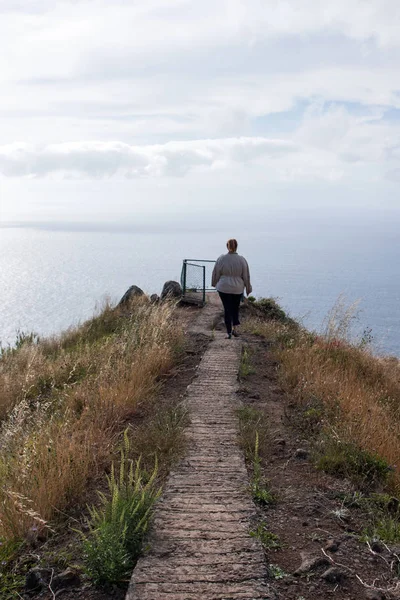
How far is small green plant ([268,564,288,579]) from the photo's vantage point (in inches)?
146

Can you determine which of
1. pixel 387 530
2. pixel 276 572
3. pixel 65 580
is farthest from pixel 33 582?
pixel 387 530

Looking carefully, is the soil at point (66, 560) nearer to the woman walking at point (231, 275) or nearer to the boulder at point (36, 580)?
the boulder at point (36, 580)

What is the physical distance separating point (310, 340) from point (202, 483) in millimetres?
7140

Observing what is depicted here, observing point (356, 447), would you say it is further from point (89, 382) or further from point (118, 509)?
point (89, 382)

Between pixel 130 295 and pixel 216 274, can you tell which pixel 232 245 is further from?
pixel 130 295

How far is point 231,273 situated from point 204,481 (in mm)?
7076

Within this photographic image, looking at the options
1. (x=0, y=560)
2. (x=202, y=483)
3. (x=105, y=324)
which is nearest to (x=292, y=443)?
(x=202, y=483)

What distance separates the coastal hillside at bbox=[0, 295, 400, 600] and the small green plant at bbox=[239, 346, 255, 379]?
59mm

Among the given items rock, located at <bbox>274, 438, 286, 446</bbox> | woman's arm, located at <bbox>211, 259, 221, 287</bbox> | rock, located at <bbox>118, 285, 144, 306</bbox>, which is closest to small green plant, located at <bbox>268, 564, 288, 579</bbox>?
rock, located at <bbox>274, 438, 286, 446</bbox>

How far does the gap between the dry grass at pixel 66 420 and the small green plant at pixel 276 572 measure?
4.94 feet

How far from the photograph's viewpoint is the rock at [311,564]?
378 cm

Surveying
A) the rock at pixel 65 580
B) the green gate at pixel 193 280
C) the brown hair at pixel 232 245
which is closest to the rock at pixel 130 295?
the green gate at pixel 193 280

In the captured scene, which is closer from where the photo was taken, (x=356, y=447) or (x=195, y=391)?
(x=356, y=447)

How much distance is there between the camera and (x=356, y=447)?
5809 millimetres
